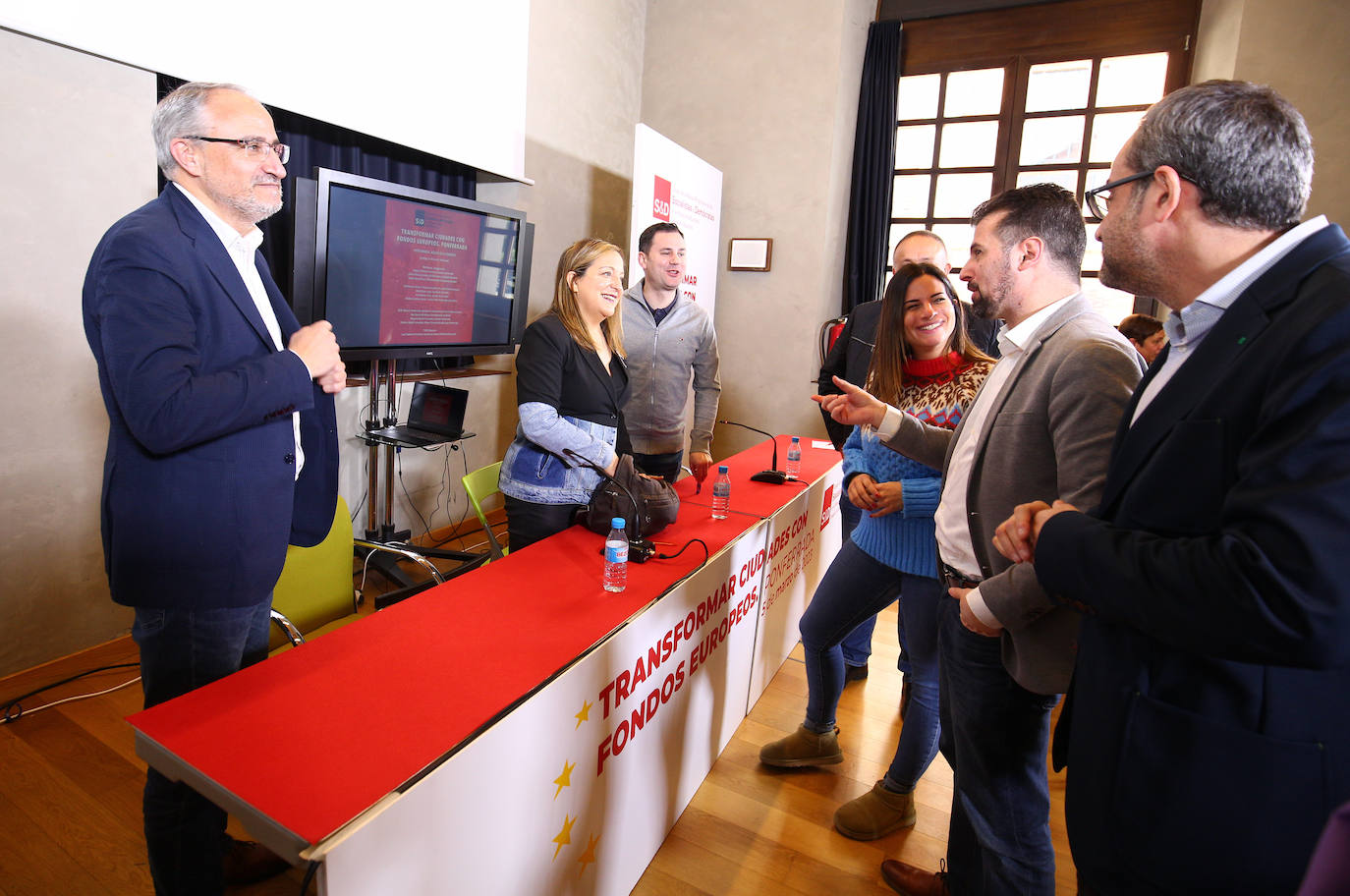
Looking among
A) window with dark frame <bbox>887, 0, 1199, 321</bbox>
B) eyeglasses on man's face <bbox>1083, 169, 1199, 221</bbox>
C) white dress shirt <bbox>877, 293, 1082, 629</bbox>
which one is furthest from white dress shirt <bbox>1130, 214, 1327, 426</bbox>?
window with dark frame <bbox>887, 0, 1199, 321</bbox>

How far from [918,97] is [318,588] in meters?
5.15

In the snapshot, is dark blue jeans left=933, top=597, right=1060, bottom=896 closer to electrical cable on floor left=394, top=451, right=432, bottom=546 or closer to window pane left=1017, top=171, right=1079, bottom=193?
electrical cable on floor left=394, top=451, right=432, bottom=546

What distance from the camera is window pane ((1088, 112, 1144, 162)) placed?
462 cm

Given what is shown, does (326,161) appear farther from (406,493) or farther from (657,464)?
(657,464)

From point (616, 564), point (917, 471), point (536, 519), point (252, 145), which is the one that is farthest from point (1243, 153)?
point (536, 519)

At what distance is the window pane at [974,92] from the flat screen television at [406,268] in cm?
330

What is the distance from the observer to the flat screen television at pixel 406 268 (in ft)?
9.21

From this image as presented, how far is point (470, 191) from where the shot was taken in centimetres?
415

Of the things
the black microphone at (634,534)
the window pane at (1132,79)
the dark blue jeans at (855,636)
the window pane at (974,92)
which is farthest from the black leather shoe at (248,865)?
the window pane at (1132,79)

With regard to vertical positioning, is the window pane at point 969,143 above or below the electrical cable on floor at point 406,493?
above

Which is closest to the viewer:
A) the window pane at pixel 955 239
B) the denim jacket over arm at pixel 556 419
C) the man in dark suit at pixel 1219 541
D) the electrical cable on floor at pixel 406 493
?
the man in dark suit at pixel 1219 541

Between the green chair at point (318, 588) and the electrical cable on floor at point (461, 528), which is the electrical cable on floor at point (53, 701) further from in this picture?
the electrical cable on floor at point (461, 528)

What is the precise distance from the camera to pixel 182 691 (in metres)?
1.27

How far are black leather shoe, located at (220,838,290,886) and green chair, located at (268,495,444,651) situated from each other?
47cm
